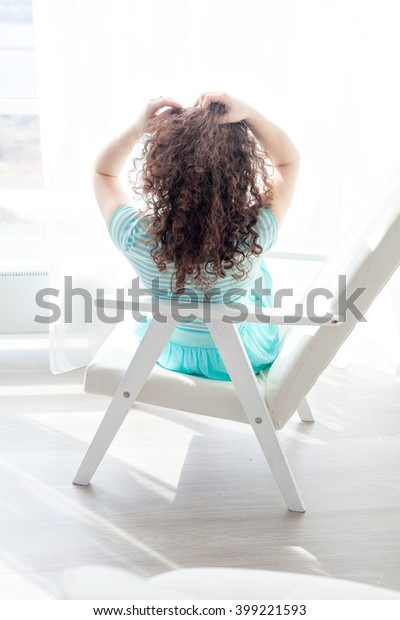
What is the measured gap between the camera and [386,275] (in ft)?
5.43

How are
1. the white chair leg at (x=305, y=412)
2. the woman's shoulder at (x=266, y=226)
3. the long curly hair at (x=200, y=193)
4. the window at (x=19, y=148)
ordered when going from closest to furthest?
the long curly hair at (x=200, y=193) < the woman's shoulder at (x=266, y=226) < the white chair leg at (x=305, y=412) < the window at (x=19, y=148)

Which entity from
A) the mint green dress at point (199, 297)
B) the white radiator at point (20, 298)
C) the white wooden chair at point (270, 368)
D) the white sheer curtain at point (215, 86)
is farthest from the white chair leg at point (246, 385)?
the white radiator at point (20, 298)

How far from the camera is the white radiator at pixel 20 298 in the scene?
277 cm

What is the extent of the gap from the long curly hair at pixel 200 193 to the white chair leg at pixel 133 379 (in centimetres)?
12

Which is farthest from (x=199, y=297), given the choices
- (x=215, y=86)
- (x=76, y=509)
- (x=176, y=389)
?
(x=215, y=86)

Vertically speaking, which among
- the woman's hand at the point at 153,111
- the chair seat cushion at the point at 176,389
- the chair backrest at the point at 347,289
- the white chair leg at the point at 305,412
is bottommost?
the white chair leg at the point at 305,412

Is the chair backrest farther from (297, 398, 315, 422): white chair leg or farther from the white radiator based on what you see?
the white radiator

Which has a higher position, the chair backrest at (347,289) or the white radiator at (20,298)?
the chair backrest at (347,289)

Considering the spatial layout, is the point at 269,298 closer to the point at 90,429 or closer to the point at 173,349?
the point at 173,349

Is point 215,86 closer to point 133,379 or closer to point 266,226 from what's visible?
point 266,226

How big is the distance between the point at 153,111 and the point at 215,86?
0.80 metres

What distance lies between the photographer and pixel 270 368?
75.4 inches

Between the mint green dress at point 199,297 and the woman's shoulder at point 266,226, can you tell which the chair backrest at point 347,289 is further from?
the woman's shoulder at point 266,226

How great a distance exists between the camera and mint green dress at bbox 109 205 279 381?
1744mm
